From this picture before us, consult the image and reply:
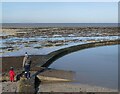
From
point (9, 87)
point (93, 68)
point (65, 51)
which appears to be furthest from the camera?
point (65, 51)

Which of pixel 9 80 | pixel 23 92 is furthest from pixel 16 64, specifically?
pixel 23 92

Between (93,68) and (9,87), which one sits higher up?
(9,87)

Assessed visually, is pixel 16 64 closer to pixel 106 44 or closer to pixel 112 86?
pixel 112 86

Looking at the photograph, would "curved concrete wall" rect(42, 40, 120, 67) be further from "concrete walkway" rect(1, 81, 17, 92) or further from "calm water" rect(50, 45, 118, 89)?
"concrete walkway" rect(1, 81, 17, 92)

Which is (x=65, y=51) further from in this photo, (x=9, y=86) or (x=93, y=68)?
(x=9, y=86)

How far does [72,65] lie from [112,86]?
10.1 meters

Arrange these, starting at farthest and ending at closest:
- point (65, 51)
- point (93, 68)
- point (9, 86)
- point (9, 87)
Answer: point (65, 51)
point (93, 68)
point (9, 86)
point (9, 87)

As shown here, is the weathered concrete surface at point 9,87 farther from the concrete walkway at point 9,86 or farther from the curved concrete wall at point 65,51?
the curved concrete wall at point 65,51

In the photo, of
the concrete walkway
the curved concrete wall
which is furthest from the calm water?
the concrete walkway

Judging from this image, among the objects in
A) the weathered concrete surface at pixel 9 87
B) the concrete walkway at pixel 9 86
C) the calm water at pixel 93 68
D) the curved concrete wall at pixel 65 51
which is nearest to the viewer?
the weathered concrete surface at pixel 9 87

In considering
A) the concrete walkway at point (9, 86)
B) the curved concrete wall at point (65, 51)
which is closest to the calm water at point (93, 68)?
the curved concrete wall at point (65, 51)

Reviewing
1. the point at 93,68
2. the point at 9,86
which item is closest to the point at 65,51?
the point at 93,68

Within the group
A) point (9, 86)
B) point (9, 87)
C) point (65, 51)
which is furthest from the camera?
point (65, 51)

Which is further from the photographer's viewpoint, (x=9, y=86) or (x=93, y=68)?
(x=93, y=68)
